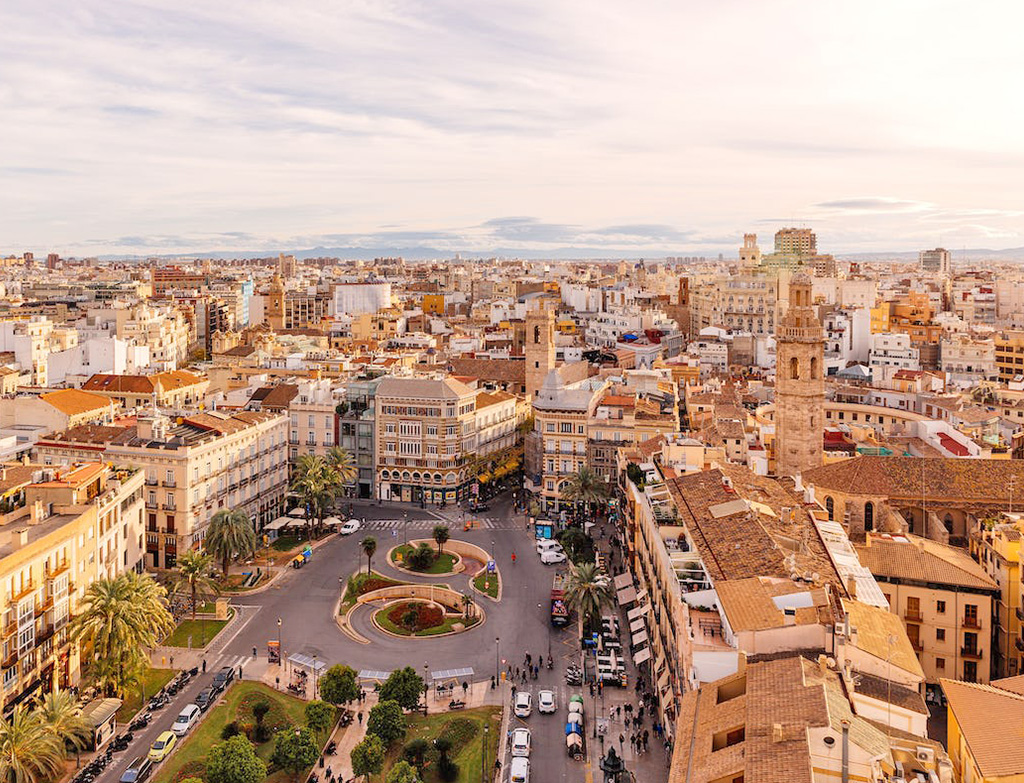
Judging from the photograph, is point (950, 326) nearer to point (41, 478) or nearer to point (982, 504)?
point (982, 504)

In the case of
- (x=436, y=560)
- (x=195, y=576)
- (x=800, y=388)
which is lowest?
(x=436, y=560)

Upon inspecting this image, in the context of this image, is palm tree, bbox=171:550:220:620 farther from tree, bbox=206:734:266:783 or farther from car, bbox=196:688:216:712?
tree, bbox=206:734:266:783

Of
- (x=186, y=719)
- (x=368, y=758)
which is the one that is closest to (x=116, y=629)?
(x=186, y=719)

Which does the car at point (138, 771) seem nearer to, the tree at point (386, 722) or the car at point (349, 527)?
the tree at point (386, 722)

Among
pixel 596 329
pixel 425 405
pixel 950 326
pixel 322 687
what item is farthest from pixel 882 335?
pixel 322 687

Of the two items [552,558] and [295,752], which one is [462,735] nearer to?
[295,752]

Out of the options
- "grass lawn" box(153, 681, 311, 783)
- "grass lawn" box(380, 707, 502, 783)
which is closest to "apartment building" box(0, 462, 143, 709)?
"grass lawn" box(153, 681, 311, 783)
